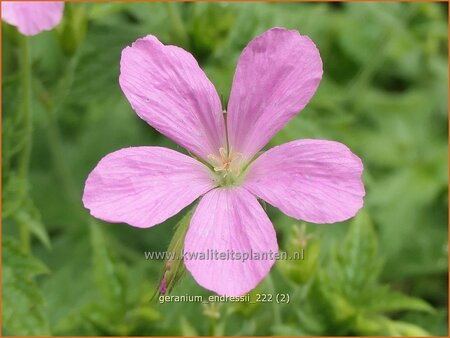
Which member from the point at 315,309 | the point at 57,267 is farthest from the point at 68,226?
the point at 315,309

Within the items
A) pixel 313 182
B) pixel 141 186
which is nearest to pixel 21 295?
pixel 141 186

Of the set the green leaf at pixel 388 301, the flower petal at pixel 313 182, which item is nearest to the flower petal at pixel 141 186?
the flower petal at pixel 313 182

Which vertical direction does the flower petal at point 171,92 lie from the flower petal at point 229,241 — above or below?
above

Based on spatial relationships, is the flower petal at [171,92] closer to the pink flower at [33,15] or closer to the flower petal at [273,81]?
the flower petal at [273,81]

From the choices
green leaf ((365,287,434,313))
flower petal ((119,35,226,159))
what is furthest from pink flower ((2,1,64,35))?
green leaf ((365,287,434,313))

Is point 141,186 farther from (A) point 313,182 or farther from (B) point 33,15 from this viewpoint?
(B) point 33,15

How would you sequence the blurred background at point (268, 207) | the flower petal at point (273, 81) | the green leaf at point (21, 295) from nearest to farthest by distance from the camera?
the flower petal at point (273, 81)
the green leaf at point (21, 295)
the blurred background at point (268, 207)
